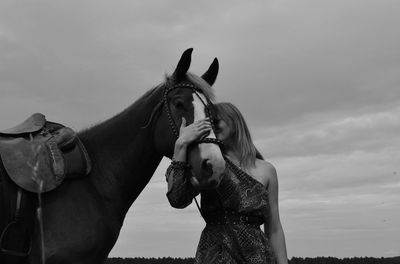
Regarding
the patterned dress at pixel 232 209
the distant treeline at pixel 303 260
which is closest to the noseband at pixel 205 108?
the patterned dress at pixel 232 209

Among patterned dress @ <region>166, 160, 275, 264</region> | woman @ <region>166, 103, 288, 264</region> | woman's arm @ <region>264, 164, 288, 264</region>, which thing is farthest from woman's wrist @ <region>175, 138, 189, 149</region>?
woman's arm @ <region>264, 164, 288, 264</region>

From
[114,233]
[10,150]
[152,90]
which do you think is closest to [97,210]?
[114,233]

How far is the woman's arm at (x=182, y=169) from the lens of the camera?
4.59 meters

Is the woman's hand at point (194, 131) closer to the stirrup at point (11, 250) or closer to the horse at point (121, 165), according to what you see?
the horse at point (121, 165)

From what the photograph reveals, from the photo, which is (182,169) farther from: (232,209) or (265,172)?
(265,172)

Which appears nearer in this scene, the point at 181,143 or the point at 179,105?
the point at 181,143

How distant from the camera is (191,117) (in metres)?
4.82

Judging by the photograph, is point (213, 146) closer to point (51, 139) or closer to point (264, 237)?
point (264, 237)

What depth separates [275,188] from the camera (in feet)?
16.5

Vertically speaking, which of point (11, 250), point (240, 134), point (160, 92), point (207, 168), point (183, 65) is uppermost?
point (183, 65)

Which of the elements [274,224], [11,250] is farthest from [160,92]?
[11,250]

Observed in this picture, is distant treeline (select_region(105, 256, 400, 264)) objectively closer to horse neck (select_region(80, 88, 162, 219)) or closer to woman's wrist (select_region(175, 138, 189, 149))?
horse neck (select_region(80, 88, 162, 219))

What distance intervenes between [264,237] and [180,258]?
16.0 meters

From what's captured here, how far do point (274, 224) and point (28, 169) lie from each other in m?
2.20
